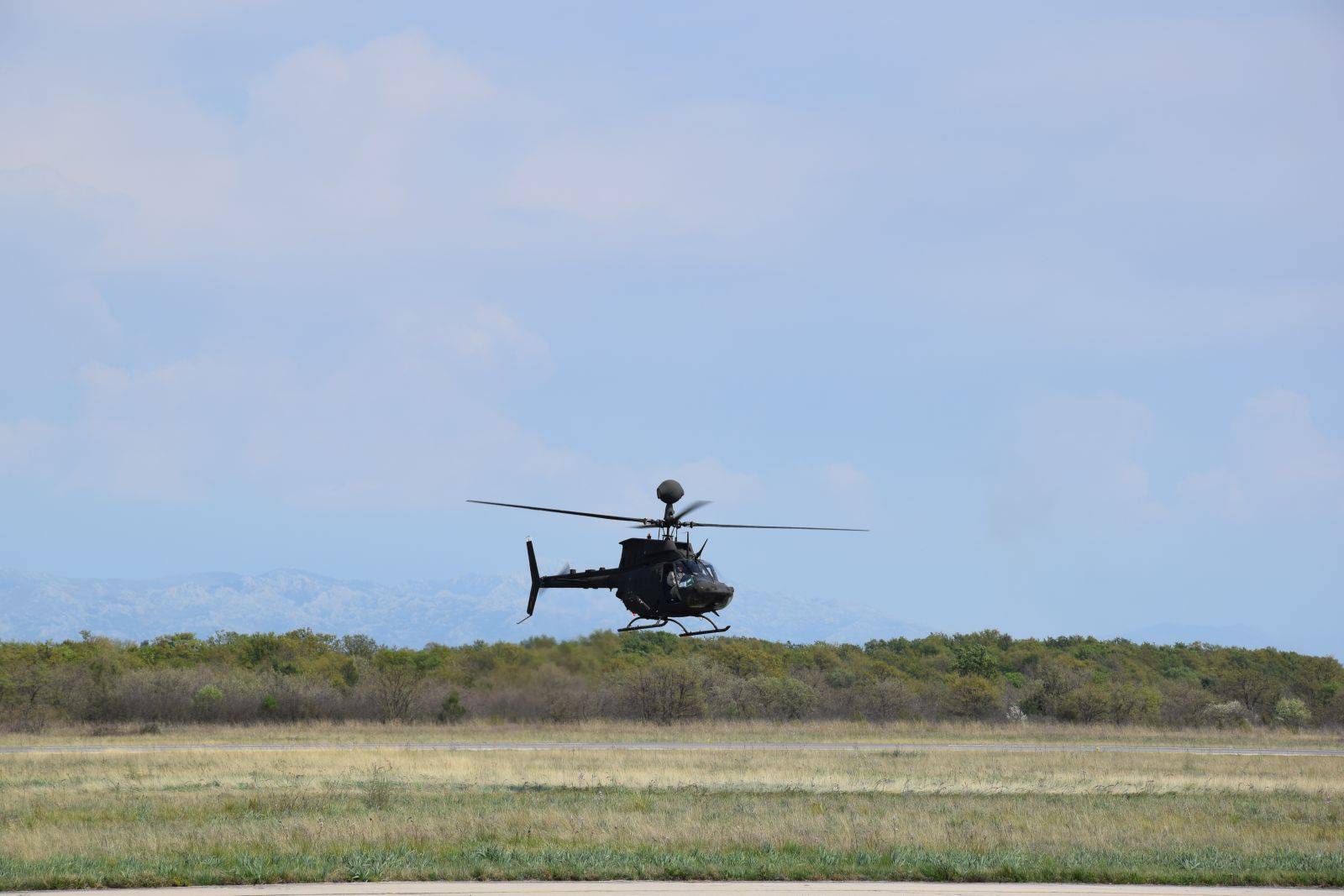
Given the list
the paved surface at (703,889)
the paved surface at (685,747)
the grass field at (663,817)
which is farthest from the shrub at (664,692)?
the paved surface at (703,889)

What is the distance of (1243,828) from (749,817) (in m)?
11.0

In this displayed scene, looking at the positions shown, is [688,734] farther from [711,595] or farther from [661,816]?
[661,816]

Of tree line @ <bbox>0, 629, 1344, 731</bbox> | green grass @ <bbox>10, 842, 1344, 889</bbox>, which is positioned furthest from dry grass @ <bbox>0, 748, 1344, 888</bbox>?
tree line @ <bbox>0, 629, 1344, 731</bbox>

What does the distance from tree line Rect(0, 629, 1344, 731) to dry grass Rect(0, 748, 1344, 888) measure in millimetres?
16691

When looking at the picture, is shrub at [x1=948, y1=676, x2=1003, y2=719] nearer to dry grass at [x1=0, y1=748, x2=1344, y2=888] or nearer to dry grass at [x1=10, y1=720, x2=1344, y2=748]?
dry grass at [x1=10, y1=720, x2=1344, y2=748]

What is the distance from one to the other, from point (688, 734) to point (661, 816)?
106 feet

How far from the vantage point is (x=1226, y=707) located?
73.1m

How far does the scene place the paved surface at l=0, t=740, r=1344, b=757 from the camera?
165 ft

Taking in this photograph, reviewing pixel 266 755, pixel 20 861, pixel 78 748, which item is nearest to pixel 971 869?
pixel 20 861

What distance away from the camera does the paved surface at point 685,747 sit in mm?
50312

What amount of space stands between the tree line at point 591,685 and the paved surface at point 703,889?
39.1 meters

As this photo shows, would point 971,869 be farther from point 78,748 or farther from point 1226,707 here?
point 1226,707

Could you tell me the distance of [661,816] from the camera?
96.6 feet

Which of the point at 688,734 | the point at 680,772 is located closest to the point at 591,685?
the point at 688,734
